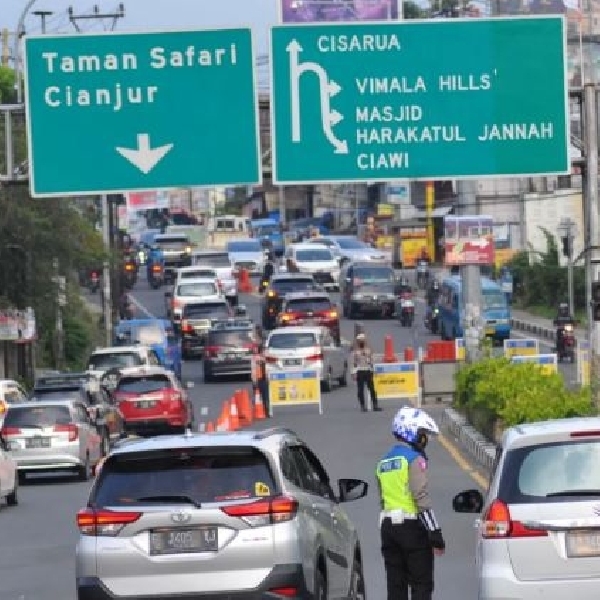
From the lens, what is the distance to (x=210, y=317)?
6388cm

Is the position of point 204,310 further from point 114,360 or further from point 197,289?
point 114,360

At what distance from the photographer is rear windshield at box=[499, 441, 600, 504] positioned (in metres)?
11.9

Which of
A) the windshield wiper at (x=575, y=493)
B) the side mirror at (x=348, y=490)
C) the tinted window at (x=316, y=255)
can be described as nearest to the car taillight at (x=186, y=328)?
the tinted window at (x=316, y=255)


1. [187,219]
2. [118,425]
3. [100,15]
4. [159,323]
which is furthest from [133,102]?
[187,219]

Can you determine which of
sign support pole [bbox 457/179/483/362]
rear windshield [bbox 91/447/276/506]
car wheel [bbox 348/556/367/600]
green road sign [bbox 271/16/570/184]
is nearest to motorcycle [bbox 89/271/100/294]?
sign support pole [bbox 457/179/483/362]

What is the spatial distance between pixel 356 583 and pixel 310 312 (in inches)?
1835

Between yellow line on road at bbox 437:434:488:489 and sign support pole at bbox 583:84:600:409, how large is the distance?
2.37 meters

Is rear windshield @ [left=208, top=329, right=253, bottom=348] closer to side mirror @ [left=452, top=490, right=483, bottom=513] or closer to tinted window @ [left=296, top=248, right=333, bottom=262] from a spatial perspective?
tinted window @ [left=296, top=248, right=333, bottom=262]

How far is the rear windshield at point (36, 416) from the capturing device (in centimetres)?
3341

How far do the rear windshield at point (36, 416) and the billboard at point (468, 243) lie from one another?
37.2 feet

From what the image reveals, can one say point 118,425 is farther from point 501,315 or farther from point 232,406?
point 501,315

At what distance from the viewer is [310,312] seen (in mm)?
61500

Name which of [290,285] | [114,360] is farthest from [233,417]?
[290,285]

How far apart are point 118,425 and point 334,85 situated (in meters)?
12.0
